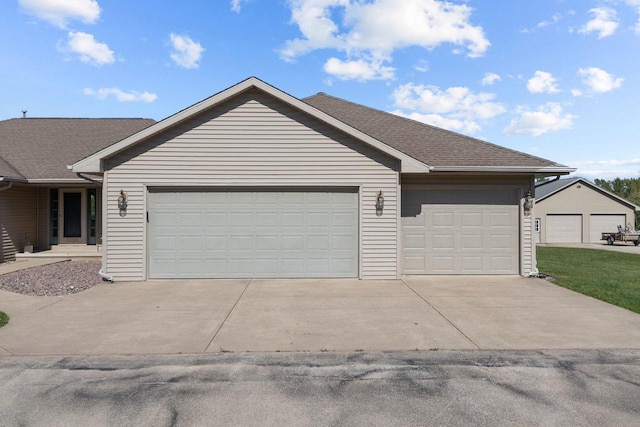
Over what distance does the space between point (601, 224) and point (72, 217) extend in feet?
103

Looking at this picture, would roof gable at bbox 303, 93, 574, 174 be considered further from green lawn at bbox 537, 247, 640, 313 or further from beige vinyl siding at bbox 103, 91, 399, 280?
green lawn at bbox 537, 247, 640, 313

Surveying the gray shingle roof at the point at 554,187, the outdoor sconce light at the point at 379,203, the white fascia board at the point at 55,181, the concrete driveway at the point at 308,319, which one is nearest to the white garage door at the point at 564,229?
the gray shingle roof at the point at 554,187

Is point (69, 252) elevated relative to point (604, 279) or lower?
elevated

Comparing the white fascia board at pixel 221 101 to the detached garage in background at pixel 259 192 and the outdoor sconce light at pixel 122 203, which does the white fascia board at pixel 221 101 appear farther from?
the outdoor sconce light at pixel 122 203

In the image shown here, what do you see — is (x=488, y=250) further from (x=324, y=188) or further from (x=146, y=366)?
(x=146, y=366)

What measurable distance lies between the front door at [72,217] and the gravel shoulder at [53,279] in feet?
7.01

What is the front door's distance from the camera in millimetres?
13719

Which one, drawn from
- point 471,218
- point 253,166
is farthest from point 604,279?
point 253,166

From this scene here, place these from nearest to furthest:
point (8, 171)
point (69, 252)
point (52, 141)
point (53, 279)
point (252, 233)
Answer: point (53, 279), point (252, 233), point (8, 171), point (69, 252), point (52, 141)

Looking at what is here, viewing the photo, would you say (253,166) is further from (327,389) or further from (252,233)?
(327,389)

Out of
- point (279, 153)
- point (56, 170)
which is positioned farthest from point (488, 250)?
point (56, 170)

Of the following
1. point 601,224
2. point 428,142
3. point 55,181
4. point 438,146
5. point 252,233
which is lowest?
point 252,233

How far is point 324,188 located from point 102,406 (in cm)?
705

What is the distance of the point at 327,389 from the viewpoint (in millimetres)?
3822
